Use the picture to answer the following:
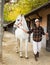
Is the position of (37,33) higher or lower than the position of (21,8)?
lower

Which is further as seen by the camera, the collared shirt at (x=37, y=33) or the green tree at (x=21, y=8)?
the green tree at (x=21, y=8)

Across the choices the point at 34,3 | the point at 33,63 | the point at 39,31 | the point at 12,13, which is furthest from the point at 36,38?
the point at 12,13

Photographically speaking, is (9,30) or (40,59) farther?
(9,30)

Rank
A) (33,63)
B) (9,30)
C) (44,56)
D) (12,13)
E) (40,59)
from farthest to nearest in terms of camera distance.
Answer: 1. (9,30)
2. (12,13)
3. (44,56)
4. (40,59)
5. (33,63)

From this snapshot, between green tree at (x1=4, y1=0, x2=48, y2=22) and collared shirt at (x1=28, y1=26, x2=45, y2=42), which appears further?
green tree at (x1=4, y1=0, x2=48, y2=22)

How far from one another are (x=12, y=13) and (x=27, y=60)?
62.7 feet

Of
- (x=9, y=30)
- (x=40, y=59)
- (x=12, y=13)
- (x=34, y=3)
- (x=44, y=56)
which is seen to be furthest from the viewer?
(x=9, y=30)

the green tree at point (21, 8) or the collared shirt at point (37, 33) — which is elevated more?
the green tree at point (21, 8)

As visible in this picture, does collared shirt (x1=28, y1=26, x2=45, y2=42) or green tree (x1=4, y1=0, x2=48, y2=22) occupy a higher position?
green tree (x1=4, y1=0, x2=48, y2=22)

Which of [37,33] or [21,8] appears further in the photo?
[21,8]

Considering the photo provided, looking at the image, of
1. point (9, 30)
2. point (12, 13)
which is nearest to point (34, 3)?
point (12, 13)

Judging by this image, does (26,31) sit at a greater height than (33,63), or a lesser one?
greater

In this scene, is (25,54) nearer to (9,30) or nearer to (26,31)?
(26,31)

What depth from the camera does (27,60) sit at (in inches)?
470
